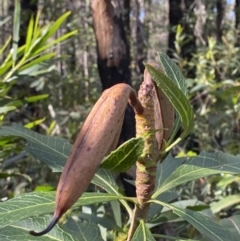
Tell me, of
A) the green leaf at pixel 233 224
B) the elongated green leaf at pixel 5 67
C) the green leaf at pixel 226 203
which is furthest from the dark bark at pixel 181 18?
the green leaf at pixel 233 224

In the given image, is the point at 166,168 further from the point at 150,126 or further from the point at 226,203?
the point at 226,203

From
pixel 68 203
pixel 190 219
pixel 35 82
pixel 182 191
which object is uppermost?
pixel 68 203

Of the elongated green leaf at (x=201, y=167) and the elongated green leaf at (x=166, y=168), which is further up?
the elongated green leaf at (x=201, y=167)

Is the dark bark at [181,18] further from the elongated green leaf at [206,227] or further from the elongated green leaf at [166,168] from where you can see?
the elongated green leaf at [206,227]

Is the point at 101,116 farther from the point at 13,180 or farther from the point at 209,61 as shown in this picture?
the point at 209,61

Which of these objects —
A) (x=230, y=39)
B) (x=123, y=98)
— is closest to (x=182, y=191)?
(x=123, y=98)
